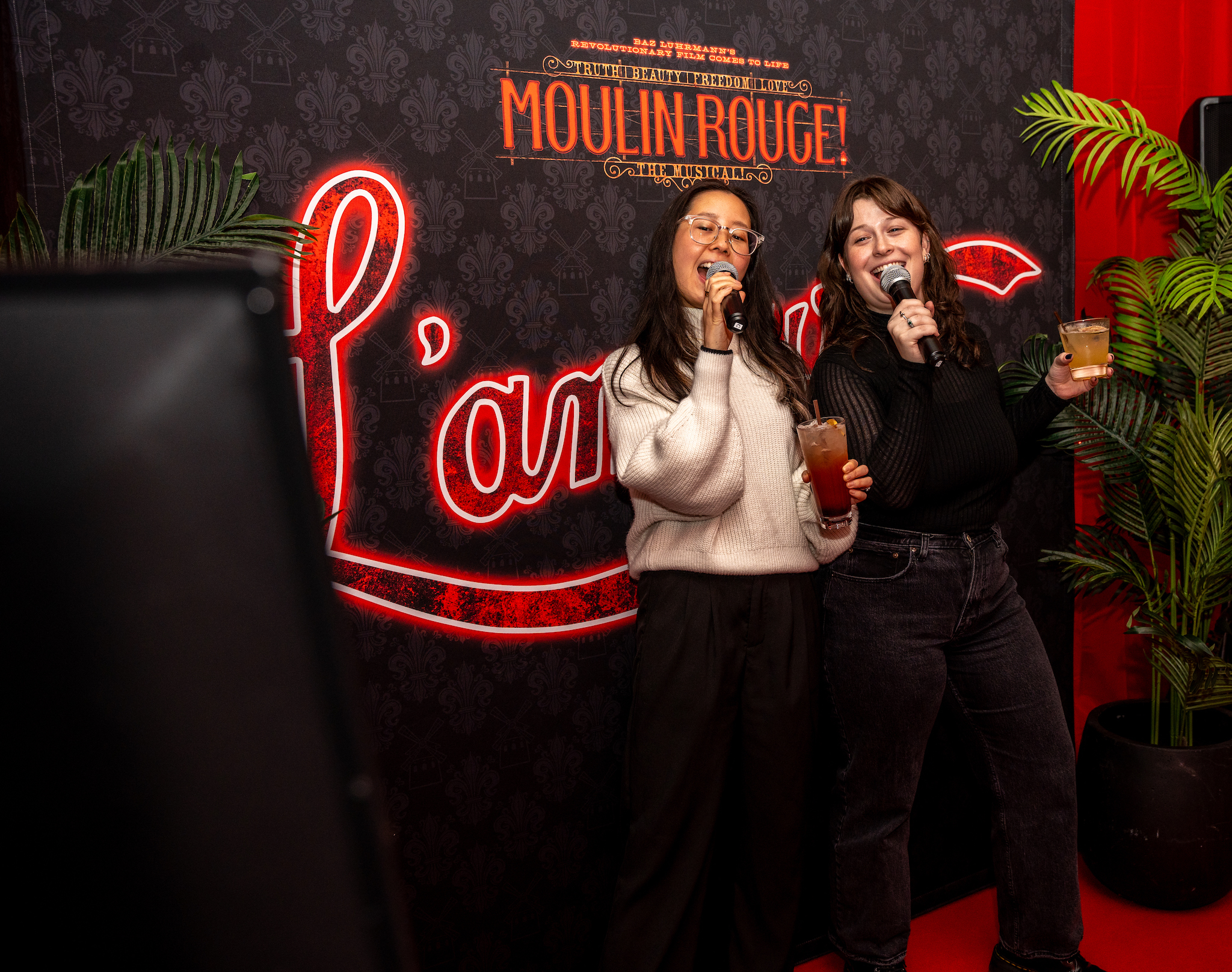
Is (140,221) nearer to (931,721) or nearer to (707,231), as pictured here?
(707,231)

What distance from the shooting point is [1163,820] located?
8.11 ft

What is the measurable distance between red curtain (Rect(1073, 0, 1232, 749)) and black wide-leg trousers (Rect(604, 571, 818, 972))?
1.62 metres

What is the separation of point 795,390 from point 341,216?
3.67ft

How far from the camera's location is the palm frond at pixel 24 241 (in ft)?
4.57

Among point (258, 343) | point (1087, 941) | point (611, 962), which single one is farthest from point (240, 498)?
point (1087, 941)

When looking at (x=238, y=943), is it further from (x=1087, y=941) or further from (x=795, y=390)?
(x=1087, y=941)

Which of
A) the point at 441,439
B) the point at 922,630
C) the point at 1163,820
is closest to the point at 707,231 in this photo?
the point at 441,439

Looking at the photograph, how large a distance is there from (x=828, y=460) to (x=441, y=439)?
911 millimetres

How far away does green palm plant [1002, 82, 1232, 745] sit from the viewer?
2418 mm

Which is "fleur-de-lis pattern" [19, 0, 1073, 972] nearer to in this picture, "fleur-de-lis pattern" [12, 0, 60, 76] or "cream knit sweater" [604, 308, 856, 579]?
"fleur-de-lis pattern" [12, 0, 60, 76]

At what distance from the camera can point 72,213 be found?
1.41m

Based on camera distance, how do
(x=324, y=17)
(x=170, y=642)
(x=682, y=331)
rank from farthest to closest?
(x=682, y=331) → (x=324, y=17) → (x=170, y=642)

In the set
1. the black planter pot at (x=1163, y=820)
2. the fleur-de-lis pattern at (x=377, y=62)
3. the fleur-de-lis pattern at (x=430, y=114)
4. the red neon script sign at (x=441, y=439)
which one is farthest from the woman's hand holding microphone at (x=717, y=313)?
the black planter pot at (x=1163, y=820)

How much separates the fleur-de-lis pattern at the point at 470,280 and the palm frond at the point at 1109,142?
0.71 m
